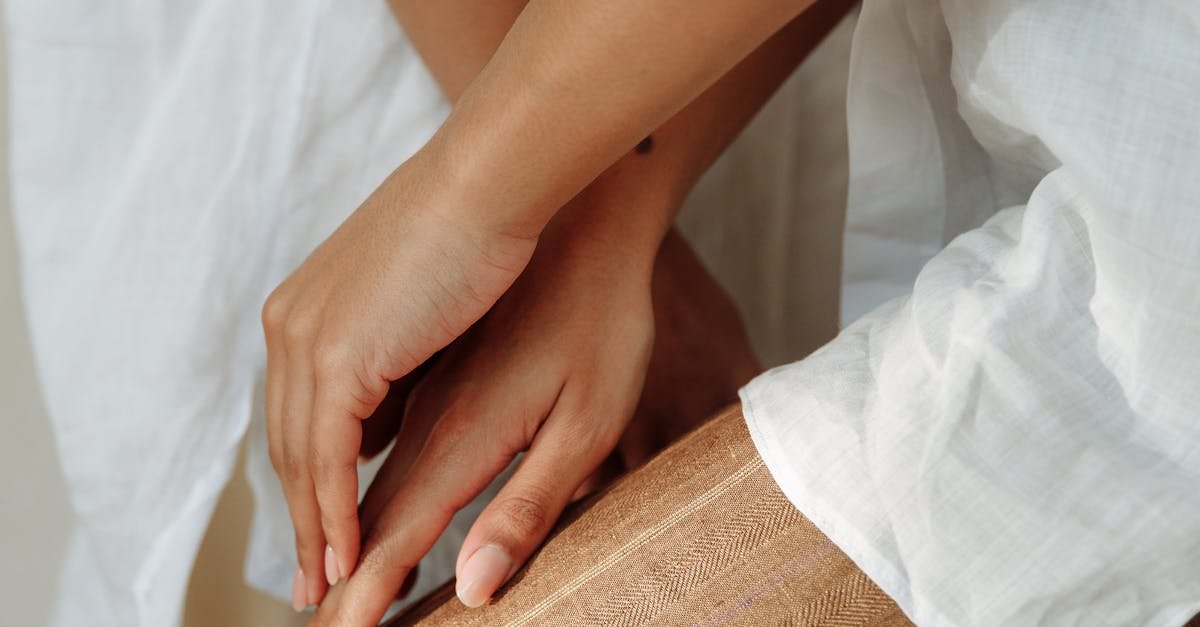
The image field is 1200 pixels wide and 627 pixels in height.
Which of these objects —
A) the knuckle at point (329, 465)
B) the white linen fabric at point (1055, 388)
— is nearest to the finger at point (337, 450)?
the knuckle at point (329, 465)

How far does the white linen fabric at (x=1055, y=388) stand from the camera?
371mm

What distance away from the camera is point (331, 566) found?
0.56 metres

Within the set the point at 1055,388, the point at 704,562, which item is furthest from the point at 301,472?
the point at 1055,388

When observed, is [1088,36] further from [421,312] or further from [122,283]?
[122,283]

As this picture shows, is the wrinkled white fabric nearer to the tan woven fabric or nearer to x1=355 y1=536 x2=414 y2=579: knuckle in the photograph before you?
x1=355 y1=536 x2=414 y2=579: knuckle

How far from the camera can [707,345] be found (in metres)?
0.80

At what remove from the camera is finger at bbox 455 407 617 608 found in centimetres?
49

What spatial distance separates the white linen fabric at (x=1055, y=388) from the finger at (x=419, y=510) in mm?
182

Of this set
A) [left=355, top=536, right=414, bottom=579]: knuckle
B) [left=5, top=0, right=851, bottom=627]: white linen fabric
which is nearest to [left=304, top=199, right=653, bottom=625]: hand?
[left=355, top=536, right=414, bottom=579]: knuckle

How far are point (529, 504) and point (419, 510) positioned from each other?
0.06 meters

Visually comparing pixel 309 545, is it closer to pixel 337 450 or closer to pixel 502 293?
pixel 337 450

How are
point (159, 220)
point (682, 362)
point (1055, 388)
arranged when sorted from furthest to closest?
1. point (682, 362)
2. point (159, 220)
3. point (1055, 388)

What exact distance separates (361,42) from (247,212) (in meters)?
0.12

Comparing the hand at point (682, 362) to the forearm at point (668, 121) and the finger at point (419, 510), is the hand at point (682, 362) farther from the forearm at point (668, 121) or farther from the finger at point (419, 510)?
the finger at point (419, 510)
